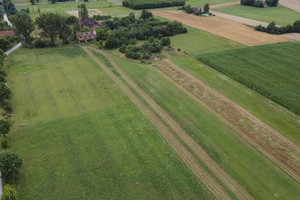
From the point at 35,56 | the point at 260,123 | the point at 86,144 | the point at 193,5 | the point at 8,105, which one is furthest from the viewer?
the point at 193,5

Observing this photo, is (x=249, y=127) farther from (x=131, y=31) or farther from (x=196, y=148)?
(x=131, y=31)

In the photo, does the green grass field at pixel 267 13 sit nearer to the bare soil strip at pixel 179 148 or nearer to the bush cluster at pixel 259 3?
the bush cluster at pixel 259 3

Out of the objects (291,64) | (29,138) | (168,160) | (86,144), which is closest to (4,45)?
(29,138)

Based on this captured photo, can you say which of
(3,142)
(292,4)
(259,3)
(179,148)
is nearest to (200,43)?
(179,148)

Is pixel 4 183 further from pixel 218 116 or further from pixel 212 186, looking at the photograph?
pixel 218 116

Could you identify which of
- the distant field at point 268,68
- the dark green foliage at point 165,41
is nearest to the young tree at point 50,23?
the dark green foliage at point 165,41

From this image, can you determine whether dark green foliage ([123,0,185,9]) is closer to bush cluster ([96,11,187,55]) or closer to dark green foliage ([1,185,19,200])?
bush cluster ([96,11,187,55])
